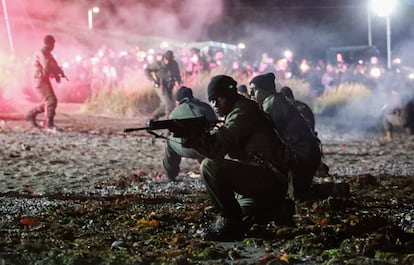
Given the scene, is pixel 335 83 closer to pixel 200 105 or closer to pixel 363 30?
pixel 200 105

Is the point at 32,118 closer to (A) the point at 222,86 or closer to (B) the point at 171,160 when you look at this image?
(B) the point at 171,160

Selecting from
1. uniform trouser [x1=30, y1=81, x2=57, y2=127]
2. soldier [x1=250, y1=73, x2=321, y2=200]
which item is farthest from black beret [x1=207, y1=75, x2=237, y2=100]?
uniform trouser [x1=30, y1=81, x2=57, y2=127]

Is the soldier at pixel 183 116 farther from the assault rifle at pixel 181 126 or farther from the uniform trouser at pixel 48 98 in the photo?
the uniform trouser at pixel 48 98

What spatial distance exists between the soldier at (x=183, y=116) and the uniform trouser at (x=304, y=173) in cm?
150

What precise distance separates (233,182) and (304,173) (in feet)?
5.84

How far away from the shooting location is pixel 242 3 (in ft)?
133

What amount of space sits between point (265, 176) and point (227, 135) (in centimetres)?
51

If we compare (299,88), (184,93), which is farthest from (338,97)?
(184,93)

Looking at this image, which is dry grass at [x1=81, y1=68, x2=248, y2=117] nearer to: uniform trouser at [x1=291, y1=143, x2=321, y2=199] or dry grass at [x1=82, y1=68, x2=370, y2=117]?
dry grass at [x1=82, y1=68, x2=370, y2=117]

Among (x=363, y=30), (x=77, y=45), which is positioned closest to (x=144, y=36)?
(x=77, y=45)

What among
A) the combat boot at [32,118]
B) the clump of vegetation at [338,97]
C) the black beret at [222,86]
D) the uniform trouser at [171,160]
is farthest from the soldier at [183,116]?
the clump of vegetation at [338,97]

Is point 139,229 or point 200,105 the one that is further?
point 200,105

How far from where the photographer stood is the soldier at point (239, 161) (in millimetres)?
4953

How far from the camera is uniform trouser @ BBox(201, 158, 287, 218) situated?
5074 millimetres
